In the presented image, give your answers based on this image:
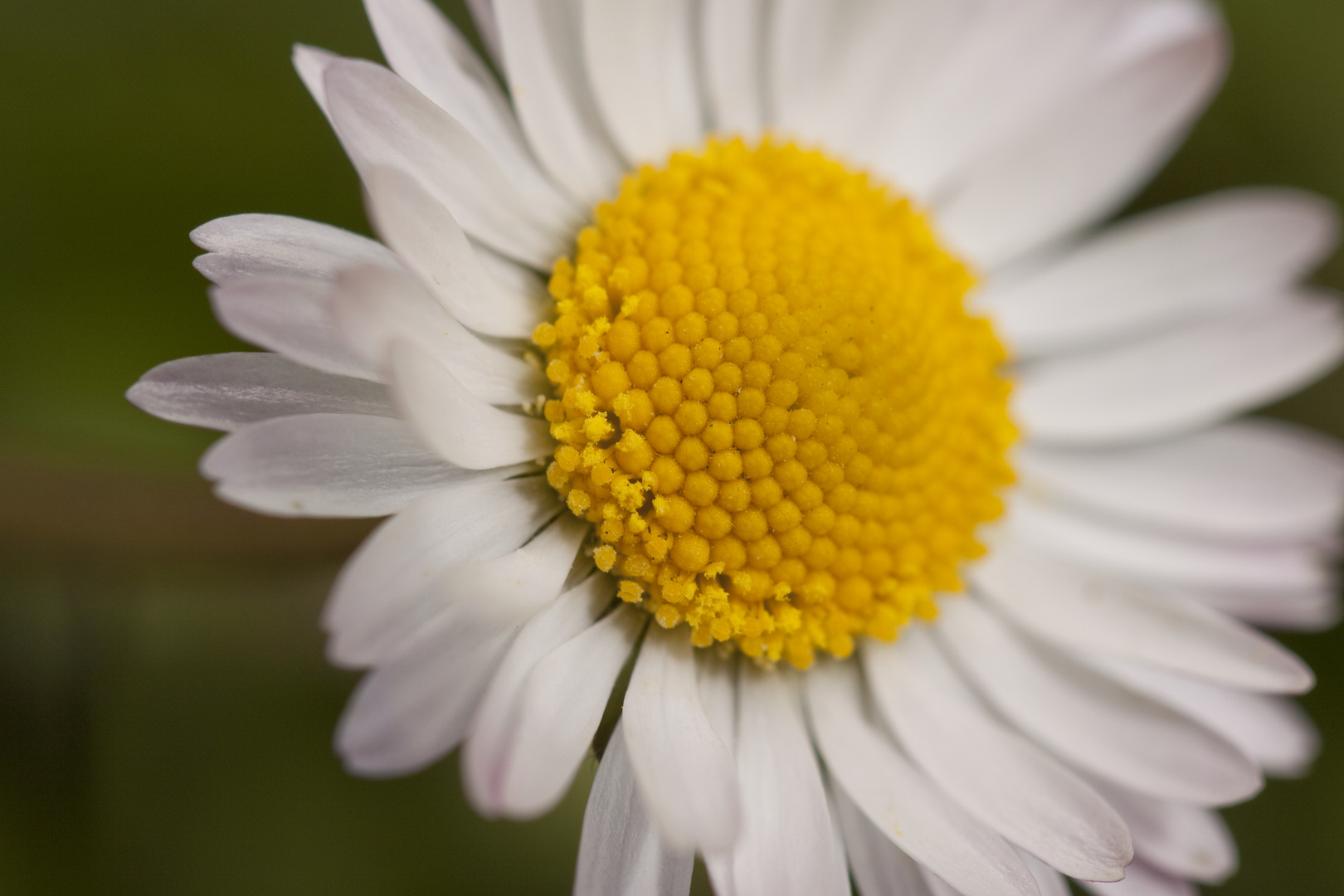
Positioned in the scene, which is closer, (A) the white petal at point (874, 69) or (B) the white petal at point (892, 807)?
(B) the white petal at point (892, 807)

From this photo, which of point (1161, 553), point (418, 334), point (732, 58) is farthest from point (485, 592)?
point (1161, 553)

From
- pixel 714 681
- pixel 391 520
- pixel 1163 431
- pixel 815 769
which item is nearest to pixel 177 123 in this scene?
pixel 391 520

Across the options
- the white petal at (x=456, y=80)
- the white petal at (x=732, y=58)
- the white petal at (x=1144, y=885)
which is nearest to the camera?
the white petal at (x=456, y=80)

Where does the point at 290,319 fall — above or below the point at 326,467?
above

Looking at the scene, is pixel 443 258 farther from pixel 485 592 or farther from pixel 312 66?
pixel 485 592

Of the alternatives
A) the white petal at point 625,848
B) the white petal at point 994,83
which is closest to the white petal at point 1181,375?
the white petal at point 994,83

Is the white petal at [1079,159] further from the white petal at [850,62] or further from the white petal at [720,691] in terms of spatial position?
the white petal at [720,691]
